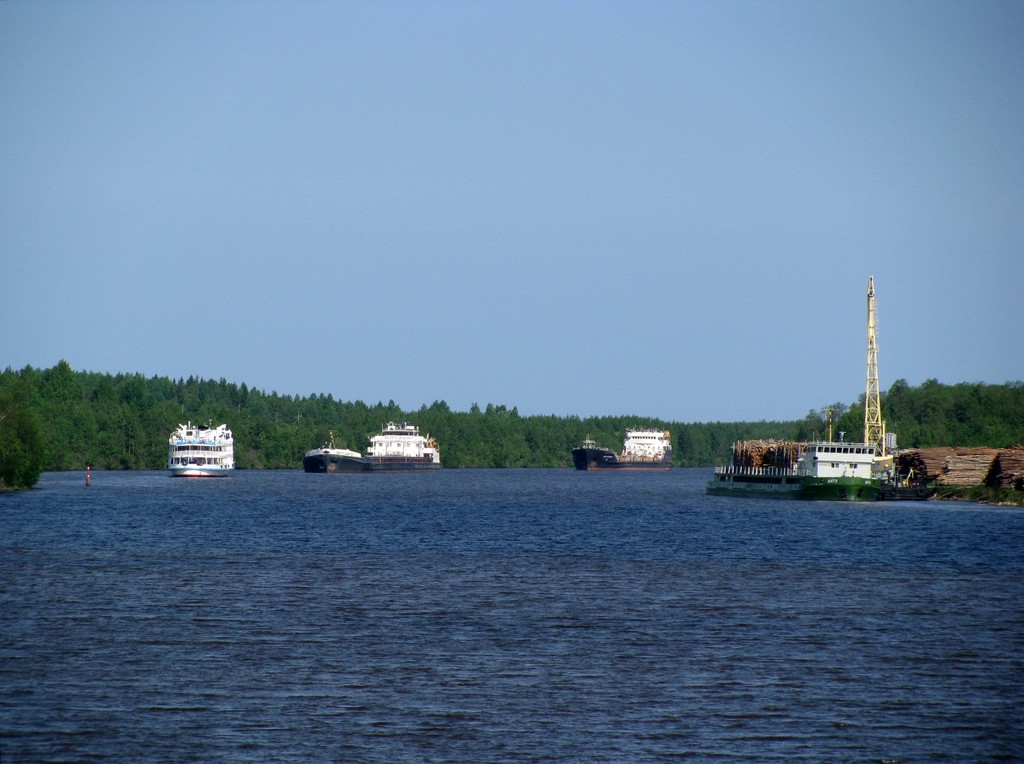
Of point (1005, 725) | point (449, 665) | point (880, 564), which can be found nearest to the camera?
point (1005, 725)

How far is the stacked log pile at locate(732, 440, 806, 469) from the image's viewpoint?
490 ft

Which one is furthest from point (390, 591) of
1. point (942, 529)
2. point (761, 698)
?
point (942, 529)

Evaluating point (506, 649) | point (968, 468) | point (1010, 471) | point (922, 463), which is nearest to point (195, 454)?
point (922, 463)

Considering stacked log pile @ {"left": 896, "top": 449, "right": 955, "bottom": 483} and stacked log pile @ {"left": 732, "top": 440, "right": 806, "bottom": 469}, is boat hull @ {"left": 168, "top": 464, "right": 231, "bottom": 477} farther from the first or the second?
stacked log pile @ {"left": 896, "top": 449, "right": 955, "bottom": 483}

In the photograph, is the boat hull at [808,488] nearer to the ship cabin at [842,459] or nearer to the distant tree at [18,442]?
the ship cabin at [842,459]

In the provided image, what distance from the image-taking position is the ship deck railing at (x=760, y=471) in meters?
142

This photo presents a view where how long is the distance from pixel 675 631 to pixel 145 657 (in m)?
16.7

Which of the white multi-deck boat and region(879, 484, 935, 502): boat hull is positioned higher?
the white multi-deck boat

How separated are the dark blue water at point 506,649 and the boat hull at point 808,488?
51.3 metres

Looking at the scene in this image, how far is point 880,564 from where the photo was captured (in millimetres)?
65375

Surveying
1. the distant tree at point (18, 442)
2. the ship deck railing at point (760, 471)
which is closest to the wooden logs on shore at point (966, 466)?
the ship deck railing at point (760, 471)

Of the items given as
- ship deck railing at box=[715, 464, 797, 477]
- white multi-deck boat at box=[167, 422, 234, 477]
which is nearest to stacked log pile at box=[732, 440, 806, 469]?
ship deck railing at box=[715, 464, 797, 477]

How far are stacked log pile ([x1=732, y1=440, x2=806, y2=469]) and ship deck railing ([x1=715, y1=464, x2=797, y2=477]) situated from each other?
100cm

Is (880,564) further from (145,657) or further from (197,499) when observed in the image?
(197,499)
